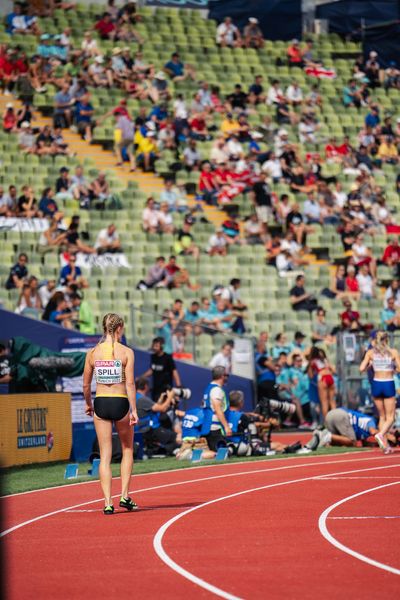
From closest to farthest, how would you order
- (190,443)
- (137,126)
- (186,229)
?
(190,443) → (186,229) → (137,126)

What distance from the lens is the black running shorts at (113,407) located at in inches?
460

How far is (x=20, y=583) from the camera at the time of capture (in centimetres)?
805

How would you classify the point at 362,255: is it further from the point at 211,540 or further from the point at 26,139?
the point at 211,540

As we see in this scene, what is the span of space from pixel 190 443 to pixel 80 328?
5.06 meters

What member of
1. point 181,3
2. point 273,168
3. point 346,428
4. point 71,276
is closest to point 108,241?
point 71,276

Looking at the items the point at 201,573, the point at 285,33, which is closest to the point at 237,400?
the point at 201,573

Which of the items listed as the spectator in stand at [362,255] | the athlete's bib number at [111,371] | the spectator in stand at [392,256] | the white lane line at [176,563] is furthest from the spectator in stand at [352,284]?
the athlete's bib number at [111,371]

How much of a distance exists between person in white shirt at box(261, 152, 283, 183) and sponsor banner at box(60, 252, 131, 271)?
5.76 m

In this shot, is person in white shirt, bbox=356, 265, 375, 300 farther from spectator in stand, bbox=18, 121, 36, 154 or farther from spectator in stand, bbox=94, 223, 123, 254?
spectator in stand, bbox=18, 121, 36, 154

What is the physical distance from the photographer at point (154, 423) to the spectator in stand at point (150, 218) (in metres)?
8.31

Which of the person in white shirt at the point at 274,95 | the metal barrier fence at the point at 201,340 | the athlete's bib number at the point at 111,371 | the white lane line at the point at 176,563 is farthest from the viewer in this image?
the person in white shirt at the point at 274,95

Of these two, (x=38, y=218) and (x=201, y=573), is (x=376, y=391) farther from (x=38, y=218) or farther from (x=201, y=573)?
(x=201, y=573)

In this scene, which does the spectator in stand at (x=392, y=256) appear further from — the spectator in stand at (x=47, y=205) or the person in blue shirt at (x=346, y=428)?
the person in blue shirt at (x=346, y=428)

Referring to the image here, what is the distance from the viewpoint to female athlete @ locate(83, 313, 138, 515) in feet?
38.4
